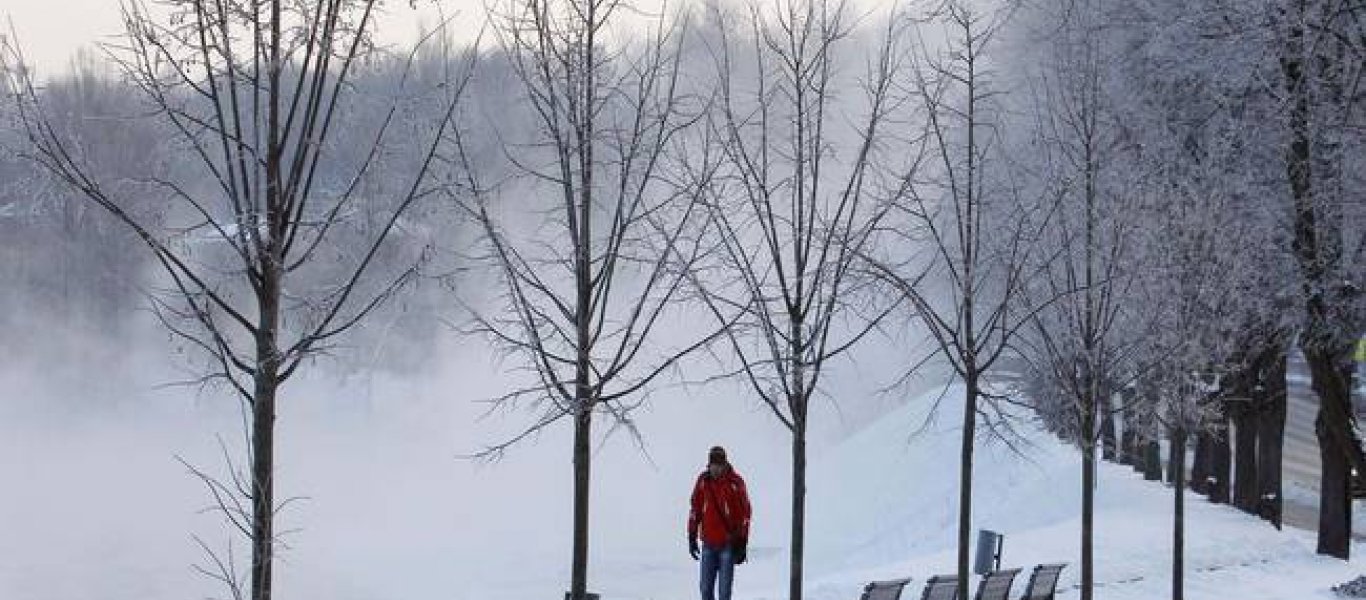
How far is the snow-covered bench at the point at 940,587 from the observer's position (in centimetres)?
1322

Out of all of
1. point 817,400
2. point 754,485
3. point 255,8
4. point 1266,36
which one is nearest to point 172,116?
point 255,8

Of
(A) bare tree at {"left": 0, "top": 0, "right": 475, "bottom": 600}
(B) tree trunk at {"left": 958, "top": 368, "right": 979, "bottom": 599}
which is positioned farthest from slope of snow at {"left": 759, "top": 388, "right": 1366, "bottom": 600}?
(A) bare tree at {"left": 0, "top": 0, "right": 475, "bottom": 600}

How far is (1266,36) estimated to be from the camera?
50.4 ft

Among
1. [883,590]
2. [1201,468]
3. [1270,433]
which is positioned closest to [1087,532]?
[883,590]

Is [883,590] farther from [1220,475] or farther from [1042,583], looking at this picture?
[1220,475]

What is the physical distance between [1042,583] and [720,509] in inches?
156

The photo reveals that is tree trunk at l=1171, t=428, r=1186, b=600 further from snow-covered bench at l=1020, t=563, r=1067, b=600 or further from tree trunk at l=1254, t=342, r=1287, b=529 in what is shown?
tree trunk at l=1254, t=342, r=1287, b=529

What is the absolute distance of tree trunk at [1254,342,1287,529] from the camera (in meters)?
24.7

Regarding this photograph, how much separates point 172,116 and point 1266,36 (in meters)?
11.7

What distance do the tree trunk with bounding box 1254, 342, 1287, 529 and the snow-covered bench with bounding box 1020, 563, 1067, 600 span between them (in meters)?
10.3

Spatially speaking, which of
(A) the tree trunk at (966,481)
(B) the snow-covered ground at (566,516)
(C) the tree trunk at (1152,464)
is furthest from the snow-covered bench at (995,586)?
(C) the tree trunk at (1152,464)

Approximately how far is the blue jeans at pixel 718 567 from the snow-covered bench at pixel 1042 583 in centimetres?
331

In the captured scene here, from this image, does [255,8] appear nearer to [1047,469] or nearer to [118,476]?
[1047,469]

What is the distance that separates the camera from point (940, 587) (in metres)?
13.4
